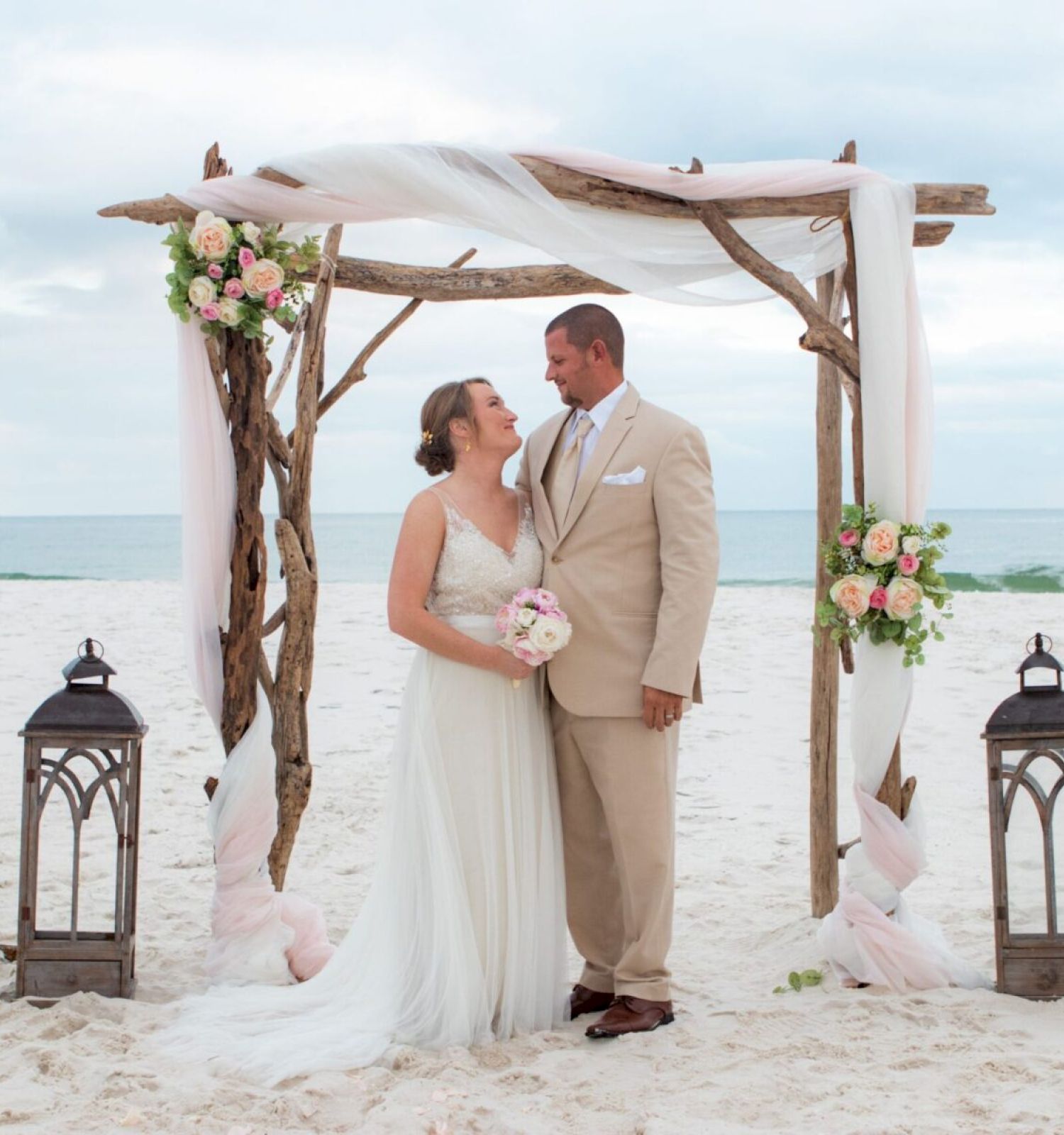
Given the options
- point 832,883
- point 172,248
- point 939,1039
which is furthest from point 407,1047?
point 172,248

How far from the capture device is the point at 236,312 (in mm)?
4184

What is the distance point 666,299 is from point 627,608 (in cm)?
120

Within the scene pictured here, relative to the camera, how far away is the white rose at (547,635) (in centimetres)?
356

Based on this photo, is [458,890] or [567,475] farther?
[567,475]

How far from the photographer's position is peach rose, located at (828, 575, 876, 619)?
13.4 feet

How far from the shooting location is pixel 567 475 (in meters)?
3.90

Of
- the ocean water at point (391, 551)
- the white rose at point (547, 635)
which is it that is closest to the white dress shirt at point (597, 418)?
the white rose at point (547, 635)

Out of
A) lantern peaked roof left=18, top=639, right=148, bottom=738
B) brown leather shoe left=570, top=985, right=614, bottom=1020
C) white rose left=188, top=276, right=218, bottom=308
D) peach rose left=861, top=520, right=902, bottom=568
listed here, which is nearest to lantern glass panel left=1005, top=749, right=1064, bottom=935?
peach rose left=861, top=520, right=902, bottom=568

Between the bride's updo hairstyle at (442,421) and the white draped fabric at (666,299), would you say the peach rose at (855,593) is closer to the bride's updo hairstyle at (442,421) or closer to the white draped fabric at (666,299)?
the white draped fabric at (666,299)

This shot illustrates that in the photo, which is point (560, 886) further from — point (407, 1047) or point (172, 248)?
point (172, 248)

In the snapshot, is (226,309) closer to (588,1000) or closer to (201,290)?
(201,290)

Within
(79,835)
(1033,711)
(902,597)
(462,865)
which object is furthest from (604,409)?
(79,835)

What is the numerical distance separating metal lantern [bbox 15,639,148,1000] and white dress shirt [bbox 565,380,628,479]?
5.23ft

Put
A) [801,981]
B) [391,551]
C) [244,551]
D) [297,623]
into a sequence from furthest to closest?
[391,551], [297,623], [244,551], [801,981]
